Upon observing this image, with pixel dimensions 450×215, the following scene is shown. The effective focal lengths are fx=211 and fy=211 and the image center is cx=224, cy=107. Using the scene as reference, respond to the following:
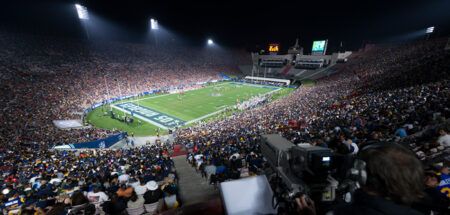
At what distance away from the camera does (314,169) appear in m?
3.16

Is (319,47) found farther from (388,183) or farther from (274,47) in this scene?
(388,183)

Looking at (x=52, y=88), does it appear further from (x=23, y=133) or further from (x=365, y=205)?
(x=365, y=205)

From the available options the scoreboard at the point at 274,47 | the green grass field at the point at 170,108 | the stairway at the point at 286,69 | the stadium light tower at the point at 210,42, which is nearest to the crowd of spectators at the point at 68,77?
the green grass field at the point at 170,108

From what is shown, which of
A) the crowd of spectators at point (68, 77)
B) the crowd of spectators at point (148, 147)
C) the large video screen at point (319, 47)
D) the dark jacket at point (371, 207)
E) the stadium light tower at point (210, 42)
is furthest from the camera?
the stadium light tower at point (210, 42)

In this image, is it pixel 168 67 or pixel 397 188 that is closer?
pixel 397 188

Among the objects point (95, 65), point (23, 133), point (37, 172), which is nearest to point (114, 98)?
point (95, 65)

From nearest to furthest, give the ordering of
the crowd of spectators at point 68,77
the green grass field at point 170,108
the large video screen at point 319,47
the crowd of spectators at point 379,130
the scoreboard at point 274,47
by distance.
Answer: the crowd of spectators at point 379,130 < the crowd of spectators at point 68,77 < the green grass field at point 170,108 < the large video screen at point 319,47 < the scoreboard at point 274,47

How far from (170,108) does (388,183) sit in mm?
35093

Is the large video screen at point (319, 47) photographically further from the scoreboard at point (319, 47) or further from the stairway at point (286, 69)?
the stairway at point (286, 69)

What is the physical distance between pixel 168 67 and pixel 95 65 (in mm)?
19309

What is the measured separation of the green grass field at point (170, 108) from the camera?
27234mm

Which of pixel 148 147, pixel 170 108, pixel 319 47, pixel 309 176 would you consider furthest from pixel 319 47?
pixel 309 176

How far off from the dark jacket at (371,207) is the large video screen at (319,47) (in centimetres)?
6851

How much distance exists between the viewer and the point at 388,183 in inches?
58.5
